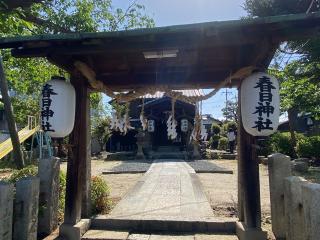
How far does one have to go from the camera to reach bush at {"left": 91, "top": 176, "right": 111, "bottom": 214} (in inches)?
301

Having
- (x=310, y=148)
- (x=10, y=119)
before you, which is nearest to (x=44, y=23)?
(x=10, y=119)

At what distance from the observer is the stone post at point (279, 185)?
5.83 metres

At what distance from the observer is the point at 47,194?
6336 millimetres

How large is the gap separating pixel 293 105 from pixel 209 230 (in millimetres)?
13895

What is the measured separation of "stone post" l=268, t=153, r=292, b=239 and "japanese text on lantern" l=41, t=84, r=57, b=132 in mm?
3996

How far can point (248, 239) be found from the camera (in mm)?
5699

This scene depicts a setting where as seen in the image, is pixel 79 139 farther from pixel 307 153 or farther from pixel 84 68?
pixel 307 153

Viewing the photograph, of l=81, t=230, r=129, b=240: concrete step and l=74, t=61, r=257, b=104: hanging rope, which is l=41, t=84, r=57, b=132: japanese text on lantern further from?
l=81, t=230, r=129, b=240: concrete step

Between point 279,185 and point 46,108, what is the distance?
4.37m

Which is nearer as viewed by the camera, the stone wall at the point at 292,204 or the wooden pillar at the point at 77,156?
the stone wall at the point at 292,204

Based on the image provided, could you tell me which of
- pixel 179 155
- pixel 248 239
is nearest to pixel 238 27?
pixel 248 239

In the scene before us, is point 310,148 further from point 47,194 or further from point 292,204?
point 47,194

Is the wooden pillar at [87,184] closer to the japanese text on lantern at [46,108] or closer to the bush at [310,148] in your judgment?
the japanese text on lantern at [46,108]

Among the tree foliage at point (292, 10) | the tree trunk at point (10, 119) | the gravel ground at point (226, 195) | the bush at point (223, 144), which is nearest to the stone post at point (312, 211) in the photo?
the gravel ground at point (226, 195)
